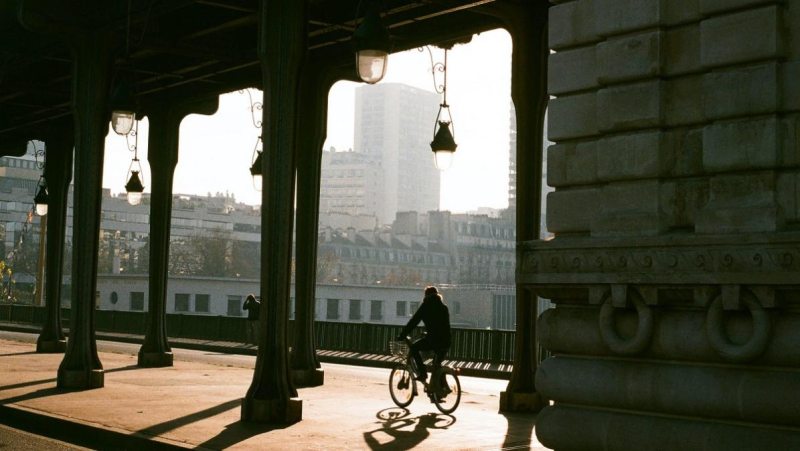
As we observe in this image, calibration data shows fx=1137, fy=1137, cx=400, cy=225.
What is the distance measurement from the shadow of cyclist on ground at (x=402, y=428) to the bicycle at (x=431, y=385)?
0.20 meters

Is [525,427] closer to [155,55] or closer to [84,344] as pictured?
[84,344]

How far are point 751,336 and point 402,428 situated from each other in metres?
7.50

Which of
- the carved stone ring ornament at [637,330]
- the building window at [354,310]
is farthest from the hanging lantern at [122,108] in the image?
the building window at [354,310]

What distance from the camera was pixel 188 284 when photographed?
91625 millimetres

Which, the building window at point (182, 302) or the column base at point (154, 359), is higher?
the building window at point (182, 302)

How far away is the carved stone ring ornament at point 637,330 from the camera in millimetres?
8609

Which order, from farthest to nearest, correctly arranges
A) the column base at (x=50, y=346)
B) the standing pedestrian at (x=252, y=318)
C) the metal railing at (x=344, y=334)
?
the standing pedestrian at (x=252, y=318), the metal railing at (x=344, y=334), the column base at (x=50, y=346)

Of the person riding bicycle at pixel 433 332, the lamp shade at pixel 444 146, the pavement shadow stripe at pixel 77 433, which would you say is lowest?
the pavement shadow stripe at pixel 77 433

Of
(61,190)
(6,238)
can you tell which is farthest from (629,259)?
(6,238)

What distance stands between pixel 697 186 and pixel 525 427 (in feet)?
23.6

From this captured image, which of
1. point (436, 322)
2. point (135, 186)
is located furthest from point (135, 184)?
point (436, 322)

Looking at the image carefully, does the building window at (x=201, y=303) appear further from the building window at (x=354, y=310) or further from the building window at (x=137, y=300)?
the building window at (x=354, y=310)

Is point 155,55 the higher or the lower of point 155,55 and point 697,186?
the higher

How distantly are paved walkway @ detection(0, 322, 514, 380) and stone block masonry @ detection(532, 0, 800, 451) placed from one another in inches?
756
